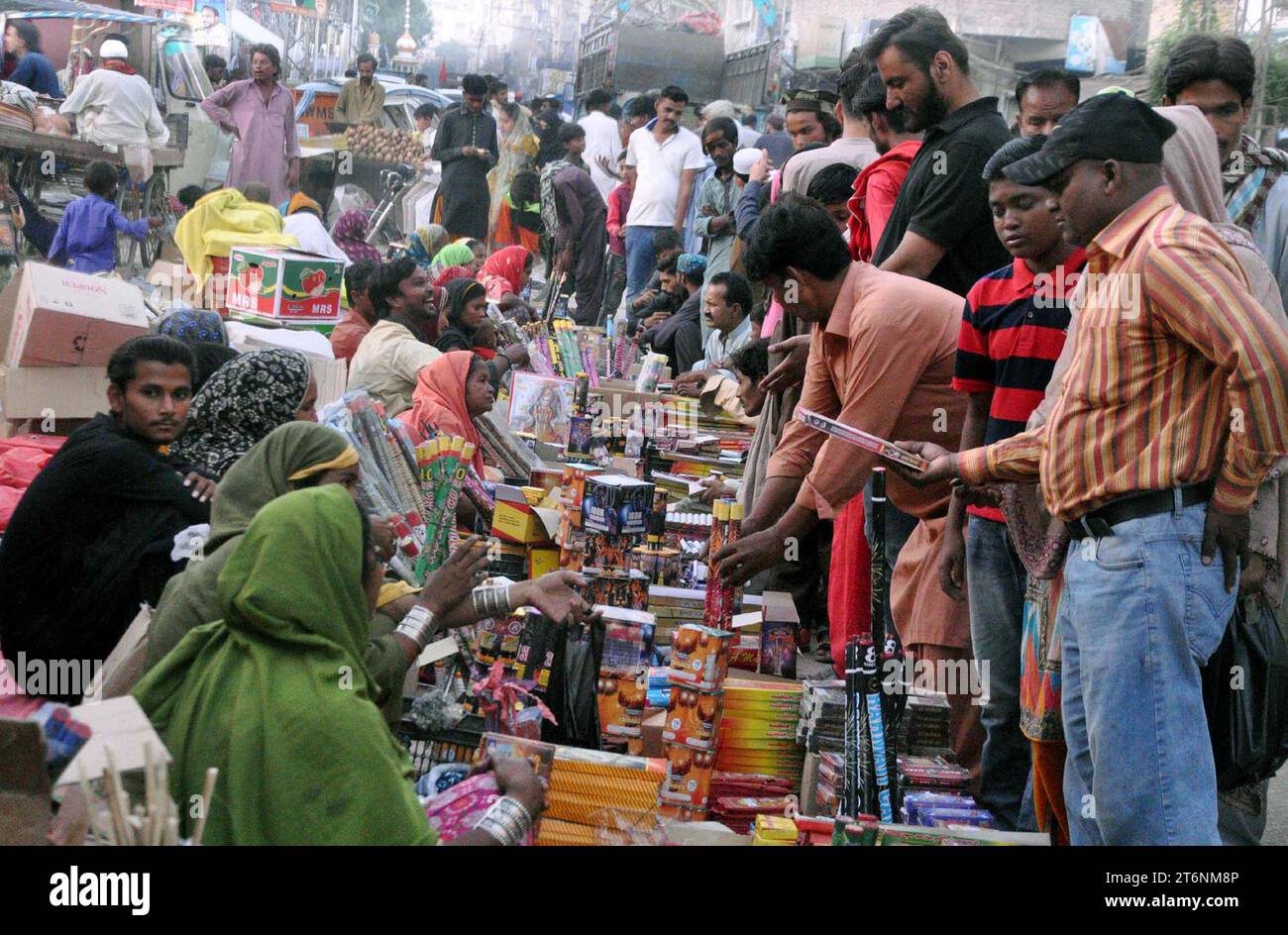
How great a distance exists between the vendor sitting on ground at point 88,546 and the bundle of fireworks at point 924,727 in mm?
2053

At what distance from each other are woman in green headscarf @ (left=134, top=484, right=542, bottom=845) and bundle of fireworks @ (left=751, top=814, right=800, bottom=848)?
1121 millimetres

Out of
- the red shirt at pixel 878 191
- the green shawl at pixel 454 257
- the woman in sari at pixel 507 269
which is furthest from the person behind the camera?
the woman in sari at pixel 507 269

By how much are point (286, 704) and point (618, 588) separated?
7.35ft

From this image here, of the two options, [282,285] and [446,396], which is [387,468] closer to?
[446,396]

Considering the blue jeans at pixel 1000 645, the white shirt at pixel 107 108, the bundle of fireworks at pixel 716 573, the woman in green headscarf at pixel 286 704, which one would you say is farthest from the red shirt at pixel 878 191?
the white shirt at pixel 107 108

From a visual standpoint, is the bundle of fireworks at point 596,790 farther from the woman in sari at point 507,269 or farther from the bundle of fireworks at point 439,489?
the woman in sari at point 507,269

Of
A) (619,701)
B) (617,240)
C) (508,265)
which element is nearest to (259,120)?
(508,265)

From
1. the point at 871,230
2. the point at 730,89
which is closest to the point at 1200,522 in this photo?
the point at 871,230

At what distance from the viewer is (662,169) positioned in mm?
12344

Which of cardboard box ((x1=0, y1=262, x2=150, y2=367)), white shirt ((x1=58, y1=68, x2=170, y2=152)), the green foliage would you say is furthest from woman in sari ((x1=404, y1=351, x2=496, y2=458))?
the green foliage

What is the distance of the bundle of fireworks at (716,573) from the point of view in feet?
15.0
